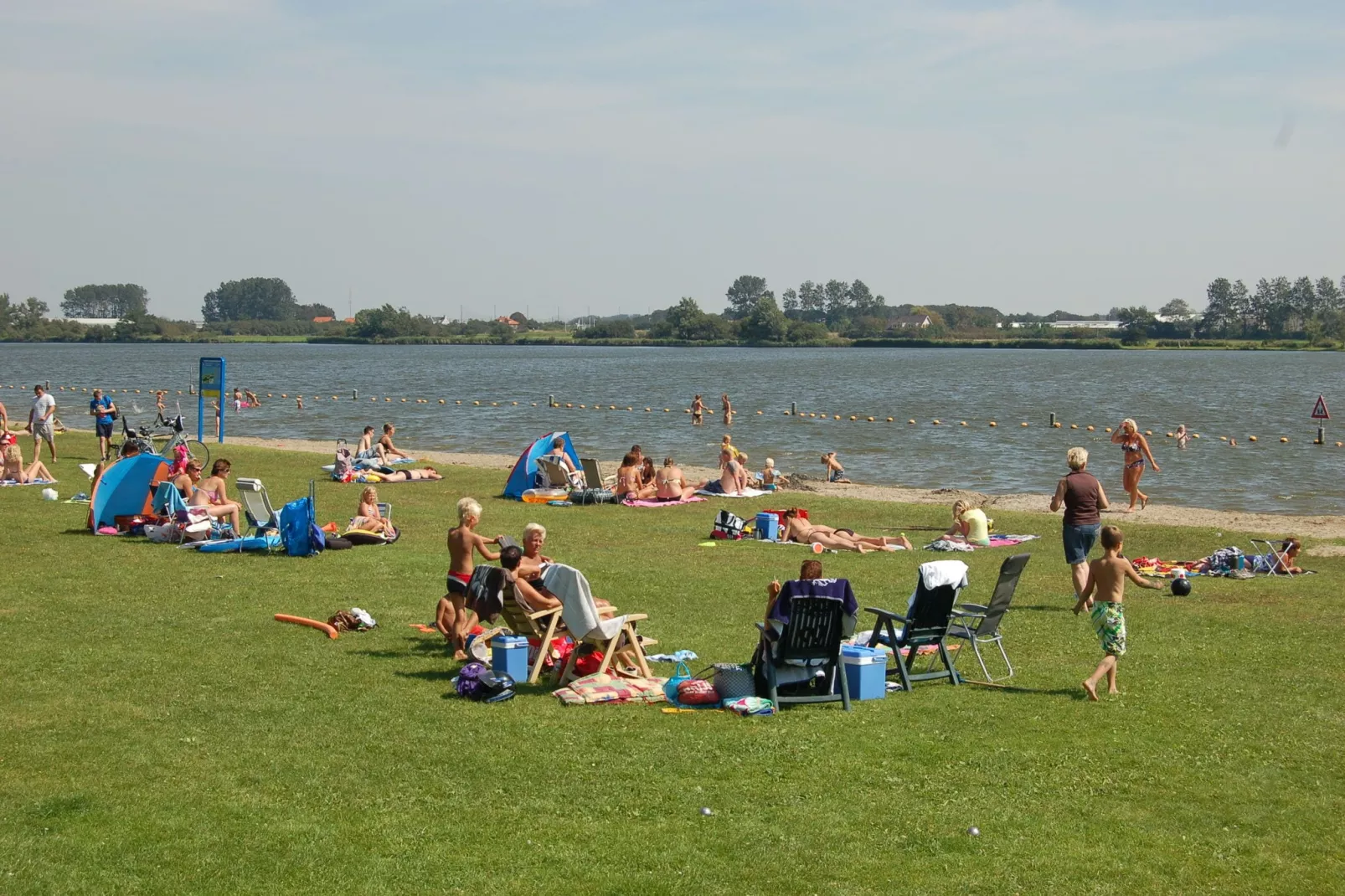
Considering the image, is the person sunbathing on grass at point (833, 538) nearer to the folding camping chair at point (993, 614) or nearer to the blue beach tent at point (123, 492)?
the folding camping chair at point (993, 614)

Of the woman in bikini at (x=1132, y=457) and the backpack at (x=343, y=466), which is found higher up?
the woman in bikini at (x=1132, y=457)

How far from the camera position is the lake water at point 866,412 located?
109ft

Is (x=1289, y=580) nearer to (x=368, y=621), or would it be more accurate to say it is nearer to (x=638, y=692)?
(x=638, y=692)

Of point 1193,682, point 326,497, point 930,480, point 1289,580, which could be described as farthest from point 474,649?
point 930,480

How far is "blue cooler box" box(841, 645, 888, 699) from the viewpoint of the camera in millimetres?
→ 9273

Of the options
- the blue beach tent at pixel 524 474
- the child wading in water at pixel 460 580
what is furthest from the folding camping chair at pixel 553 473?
the child wading in water at pixel 460 580

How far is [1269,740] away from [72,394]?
69.3 metres

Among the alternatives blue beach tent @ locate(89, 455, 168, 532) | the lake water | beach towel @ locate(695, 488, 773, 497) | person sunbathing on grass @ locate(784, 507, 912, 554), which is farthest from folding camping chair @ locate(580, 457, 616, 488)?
the lake water

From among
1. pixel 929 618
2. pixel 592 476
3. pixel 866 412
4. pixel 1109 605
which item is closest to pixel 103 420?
pixel 592 476

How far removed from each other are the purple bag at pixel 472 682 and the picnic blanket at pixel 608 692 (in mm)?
524

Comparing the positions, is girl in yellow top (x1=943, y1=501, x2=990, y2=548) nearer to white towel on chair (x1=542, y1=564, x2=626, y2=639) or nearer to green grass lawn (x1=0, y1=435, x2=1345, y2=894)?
green grass lawn (x1=0, y1=435, x2=1345, y2=894)

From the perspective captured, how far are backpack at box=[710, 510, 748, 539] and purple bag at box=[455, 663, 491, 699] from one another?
862 cm

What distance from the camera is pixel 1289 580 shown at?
47.7 ft

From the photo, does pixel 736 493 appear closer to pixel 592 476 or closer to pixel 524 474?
pixel 592 476
